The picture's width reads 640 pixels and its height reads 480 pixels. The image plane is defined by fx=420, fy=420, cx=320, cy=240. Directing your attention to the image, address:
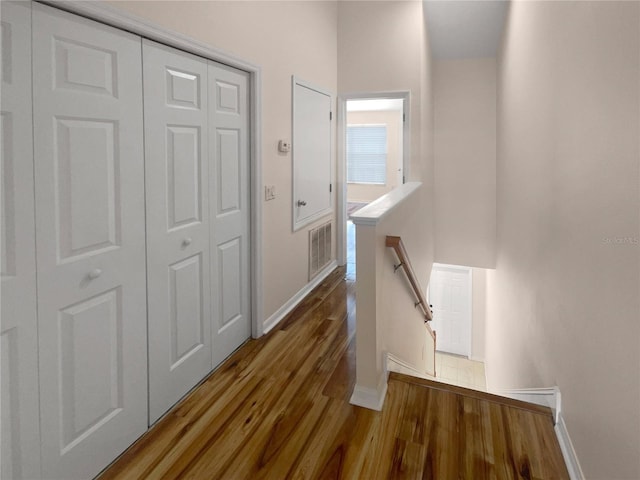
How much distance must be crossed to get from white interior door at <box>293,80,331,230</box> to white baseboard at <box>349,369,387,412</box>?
167cm

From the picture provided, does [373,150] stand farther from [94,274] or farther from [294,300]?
[94,274]

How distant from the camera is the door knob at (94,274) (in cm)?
166

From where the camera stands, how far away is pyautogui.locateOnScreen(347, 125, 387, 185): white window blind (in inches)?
379

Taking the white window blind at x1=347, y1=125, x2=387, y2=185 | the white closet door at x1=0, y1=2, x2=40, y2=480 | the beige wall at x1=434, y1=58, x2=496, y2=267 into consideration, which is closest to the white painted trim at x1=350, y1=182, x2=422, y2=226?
the white closet door at x1=0, y1=2, x2=40, y2=480

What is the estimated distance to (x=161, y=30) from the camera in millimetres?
1923

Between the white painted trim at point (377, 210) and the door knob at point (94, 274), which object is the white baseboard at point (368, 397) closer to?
the white painted trim at point (377, 210)

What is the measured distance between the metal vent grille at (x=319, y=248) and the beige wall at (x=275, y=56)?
13cm

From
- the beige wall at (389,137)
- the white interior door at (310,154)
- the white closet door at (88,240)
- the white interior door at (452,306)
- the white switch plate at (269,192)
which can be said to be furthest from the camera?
the beige wall at (389,137)

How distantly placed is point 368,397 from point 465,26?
4.25 metres

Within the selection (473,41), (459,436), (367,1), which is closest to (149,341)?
(459,436)

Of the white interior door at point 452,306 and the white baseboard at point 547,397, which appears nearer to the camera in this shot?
the white baseboard at point 547,397

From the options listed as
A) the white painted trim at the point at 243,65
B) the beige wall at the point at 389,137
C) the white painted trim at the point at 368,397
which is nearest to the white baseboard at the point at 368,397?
the white painted trim at the point at 368,397

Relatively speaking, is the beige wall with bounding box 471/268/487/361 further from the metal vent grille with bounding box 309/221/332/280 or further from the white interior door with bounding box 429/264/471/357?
the metal vent grille with bounding box 309/221/332/280

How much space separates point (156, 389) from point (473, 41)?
4879 mm
